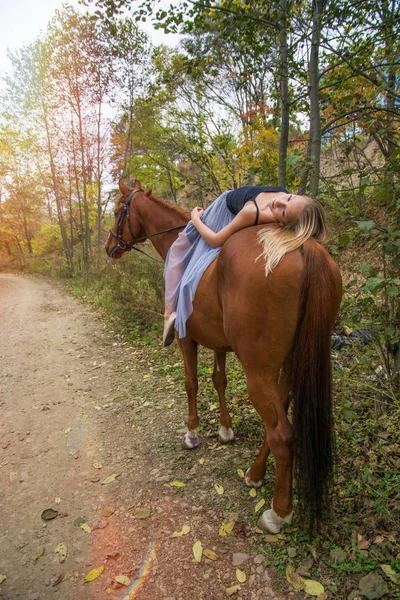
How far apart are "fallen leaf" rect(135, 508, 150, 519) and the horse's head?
2839mm

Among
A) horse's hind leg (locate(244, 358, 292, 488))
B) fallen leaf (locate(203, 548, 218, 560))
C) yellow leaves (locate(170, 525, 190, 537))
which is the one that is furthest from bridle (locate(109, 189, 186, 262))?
fallen leaf (locate(203, 548, 218, 560))

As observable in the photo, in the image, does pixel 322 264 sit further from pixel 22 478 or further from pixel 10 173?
pixel 10 173

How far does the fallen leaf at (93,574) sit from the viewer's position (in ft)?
6.56

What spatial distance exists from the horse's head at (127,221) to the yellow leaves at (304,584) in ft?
11.1

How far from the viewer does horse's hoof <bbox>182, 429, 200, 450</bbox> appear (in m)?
3.24

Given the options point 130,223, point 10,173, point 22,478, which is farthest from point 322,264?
point 10,173

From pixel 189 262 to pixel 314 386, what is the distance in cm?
149

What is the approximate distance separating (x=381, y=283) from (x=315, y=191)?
2096 millimetres

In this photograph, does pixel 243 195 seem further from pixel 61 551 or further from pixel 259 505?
pixel 61 551

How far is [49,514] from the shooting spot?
2.55 metres

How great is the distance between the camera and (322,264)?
184cm

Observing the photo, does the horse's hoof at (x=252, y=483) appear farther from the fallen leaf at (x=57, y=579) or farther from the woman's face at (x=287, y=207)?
the woman's face at (x=287, y=207)

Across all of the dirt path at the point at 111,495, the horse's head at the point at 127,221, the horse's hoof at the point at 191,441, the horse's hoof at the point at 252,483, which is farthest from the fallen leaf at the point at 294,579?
the horse's head at the point at 127,221

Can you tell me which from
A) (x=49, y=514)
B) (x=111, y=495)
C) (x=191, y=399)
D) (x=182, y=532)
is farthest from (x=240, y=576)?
(x=49, y=514)
